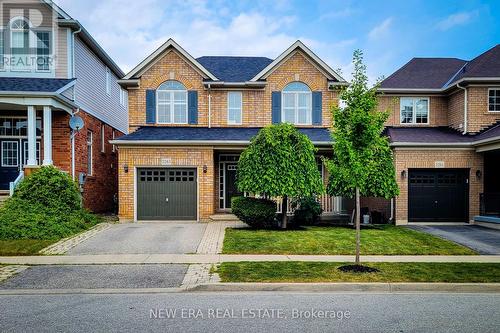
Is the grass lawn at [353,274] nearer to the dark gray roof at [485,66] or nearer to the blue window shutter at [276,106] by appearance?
the blue window shutter at [276,106]

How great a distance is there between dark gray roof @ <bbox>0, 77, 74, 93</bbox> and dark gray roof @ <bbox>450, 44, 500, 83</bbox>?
62.5ft

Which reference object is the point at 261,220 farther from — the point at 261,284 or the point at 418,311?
the point at 418,311

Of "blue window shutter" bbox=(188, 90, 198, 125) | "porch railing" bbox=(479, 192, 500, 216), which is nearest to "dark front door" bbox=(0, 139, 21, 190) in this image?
"blue window shutter" bbox=(188, 90, 198, 125)

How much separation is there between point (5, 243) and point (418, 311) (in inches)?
447

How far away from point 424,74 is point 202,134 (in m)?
13.6

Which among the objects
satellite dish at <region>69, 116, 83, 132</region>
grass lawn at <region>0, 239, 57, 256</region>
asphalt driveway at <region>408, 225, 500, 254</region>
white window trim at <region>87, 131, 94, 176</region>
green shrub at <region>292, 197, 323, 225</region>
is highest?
satellite dish at <region>69, 116, 83, 132</region>

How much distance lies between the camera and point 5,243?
1164cm

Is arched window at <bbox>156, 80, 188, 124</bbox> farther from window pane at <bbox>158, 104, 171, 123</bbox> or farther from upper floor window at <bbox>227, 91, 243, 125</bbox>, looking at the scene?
upper floor window at <bbox>227, 91, 243, 125</bbox>

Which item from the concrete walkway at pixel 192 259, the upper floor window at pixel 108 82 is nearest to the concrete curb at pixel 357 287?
the concrete walkway at pixel 192 259

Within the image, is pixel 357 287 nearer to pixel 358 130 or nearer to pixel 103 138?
pixel 358 130

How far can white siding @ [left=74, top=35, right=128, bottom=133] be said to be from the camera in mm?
18891

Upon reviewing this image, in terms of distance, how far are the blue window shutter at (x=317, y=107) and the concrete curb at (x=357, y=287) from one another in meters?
12.3

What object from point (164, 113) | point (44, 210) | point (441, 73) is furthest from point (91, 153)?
point (441, 73)

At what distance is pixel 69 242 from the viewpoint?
40.4 ft
